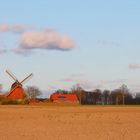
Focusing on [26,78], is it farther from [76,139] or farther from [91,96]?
[76,139]

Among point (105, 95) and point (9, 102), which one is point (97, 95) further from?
point (9, 102)

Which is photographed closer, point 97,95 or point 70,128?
point 70,128

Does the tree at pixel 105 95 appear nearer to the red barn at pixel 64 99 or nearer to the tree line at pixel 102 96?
the tree line at pixel 102 96

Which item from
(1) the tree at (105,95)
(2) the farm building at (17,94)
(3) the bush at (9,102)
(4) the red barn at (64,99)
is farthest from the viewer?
(1) the tree at (105,95)

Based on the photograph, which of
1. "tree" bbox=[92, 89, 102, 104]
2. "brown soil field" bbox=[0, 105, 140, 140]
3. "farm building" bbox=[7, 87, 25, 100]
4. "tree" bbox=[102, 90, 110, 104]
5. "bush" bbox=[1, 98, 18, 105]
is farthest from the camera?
"tree" bbox=[102, 90, 110, 104]

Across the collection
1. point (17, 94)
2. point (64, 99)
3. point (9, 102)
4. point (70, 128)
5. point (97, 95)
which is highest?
point (97, 95)

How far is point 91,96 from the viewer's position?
564ft

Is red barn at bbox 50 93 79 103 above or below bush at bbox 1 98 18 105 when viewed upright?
above

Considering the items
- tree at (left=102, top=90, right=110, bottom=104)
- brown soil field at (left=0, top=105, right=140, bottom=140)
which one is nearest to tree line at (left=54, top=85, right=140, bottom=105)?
tree at (left=102, top=90, right=110, bottom=104)

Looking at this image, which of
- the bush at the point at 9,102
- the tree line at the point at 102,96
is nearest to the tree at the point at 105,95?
the tree line at the point at 102,96

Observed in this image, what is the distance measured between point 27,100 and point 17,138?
10188 cm

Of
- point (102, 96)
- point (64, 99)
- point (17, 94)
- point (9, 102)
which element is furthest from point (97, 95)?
point (9, 102)

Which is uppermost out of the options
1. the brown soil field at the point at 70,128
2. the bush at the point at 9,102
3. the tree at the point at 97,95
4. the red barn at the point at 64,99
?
the tree at the point at 97,95

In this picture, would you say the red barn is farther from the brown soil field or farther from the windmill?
the brown soil field
